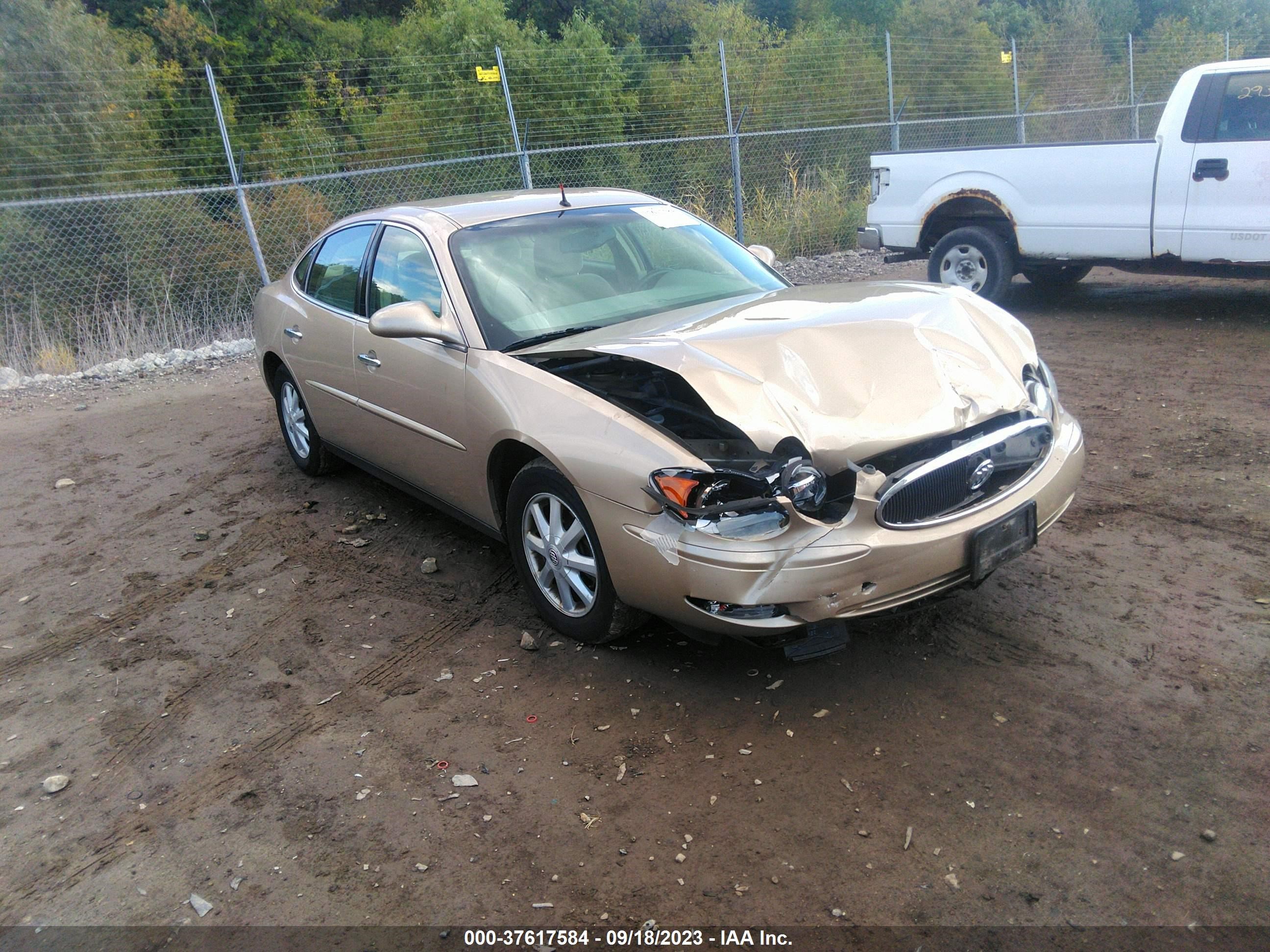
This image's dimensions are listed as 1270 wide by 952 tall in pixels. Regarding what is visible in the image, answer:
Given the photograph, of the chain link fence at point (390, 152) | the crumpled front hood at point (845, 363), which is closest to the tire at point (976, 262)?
the chain link fence at point (390, 152)

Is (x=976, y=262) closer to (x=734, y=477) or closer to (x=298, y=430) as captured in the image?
(x=298, y=430)

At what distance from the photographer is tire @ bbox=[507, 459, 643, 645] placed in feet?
11.6

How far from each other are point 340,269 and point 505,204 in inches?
43.8

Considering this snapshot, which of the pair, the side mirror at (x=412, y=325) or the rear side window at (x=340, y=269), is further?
the rear side window at (x=340, y=269)

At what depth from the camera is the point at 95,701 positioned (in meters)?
3.82

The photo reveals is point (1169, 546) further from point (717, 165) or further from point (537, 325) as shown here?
point (717, 165)

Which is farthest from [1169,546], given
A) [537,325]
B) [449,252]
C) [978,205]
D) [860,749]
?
[978,205]

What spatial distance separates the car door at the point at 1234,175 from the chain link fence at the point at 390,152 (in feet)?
19.2

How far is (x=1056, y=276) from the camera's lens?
31.4 ft

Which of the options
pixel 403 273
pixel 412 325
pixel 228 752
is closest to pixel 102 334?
pixel 403 273

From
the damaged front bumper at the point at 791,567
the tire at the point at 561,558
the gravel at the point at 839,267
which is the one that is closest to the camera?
the damaged front bumper at the point at 791,567

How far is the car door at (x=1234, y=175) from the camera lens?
23.7 ft

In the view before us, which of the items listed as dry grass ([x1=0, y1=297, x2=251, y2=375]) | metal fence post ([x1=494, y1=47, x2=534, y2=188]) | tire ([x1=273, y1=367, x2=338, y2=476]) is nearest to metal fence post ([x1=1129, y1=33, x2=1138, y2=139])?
metal fence post ([x1=494, y1=47, x2=534, y2=188])

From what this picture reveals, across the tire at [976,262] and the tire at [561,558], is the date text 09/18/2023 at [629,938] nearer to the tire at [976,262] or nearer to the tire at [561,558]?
the tire at [561,558]
